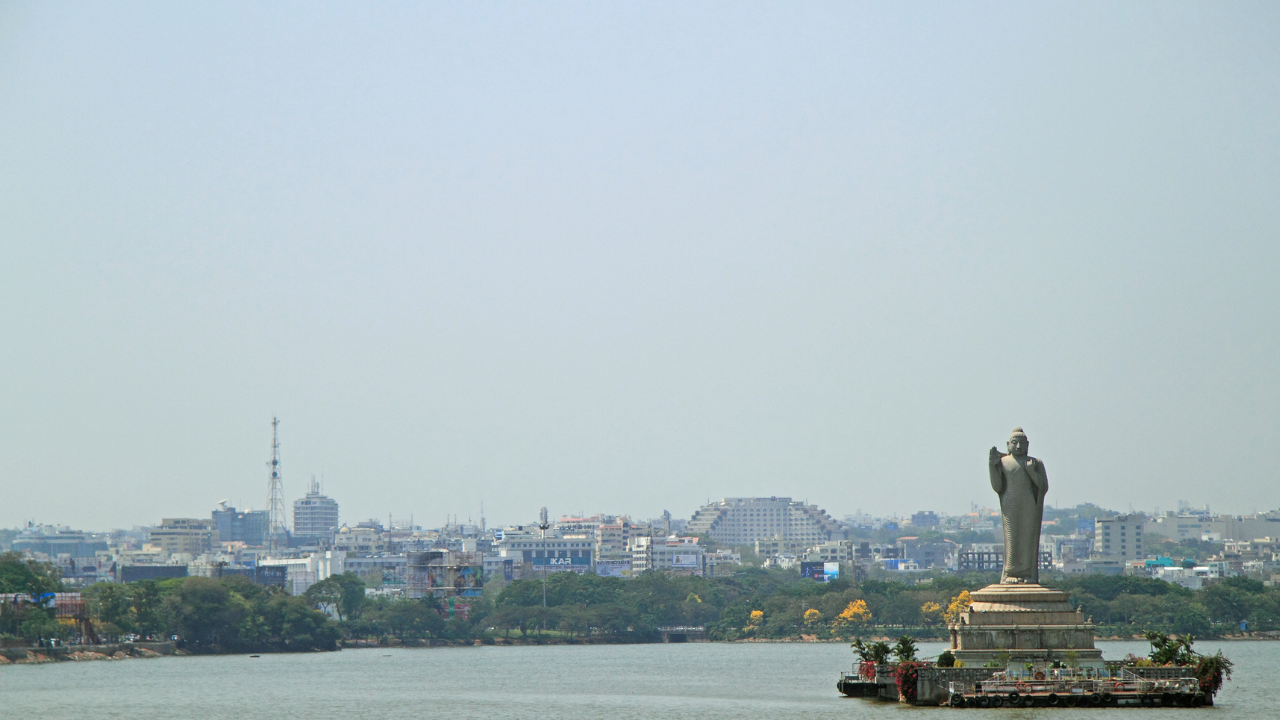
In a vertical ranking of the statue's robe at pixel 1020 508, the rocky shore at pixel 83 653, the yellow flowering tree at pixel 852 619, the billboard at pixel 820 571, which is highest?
the statue's robe at pixel 1020 508

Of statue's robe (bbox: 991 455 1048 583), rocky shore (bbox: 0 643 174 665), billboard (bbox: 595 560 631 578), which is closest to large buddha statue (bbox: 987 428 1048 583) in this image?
statue's robe (bbox: 991 455 1048 583)

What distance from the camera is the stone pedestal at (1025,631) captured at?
36.3 m

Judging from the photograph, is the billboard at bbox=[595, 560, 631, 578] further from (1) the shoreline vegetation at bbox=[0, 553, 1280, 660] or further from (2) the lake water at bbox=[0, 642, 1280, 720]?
(2) the lake water at bbox=[0, 642, 1280, 720]

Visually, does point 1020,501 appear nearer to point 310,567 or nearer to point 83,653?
point 83,653

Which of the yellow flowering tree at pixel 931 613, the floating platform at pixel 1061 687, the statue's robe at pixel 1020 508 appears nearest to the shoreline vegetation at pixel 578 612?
the yellow flowering tree at pixel 931 613

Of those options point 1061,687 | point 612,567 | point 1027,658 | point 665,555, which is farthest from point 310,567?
point 1061,687

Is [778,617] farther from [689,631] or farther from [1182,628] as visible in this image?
[1182,628]

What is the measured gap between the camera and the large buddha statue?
125 ft

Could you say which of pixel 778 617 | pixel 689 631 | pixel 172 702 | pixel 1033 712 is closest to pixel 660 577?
pixel 689 631

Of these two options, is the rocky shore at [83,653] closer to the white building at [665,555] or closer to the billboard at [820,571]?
the billboard at [820,571]

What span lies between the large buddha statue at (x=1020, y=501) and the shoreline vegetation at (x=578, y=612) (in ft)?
169

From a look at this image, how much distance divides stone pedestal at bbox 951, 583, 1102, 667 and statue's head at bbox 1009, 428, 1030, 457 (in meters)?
3.08

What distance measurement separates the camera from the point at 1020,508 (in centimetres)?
3828

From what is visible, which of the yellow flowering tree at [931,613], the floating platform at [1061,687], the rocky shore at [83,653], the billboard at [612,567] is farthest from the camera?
the billboard at [612,567]
